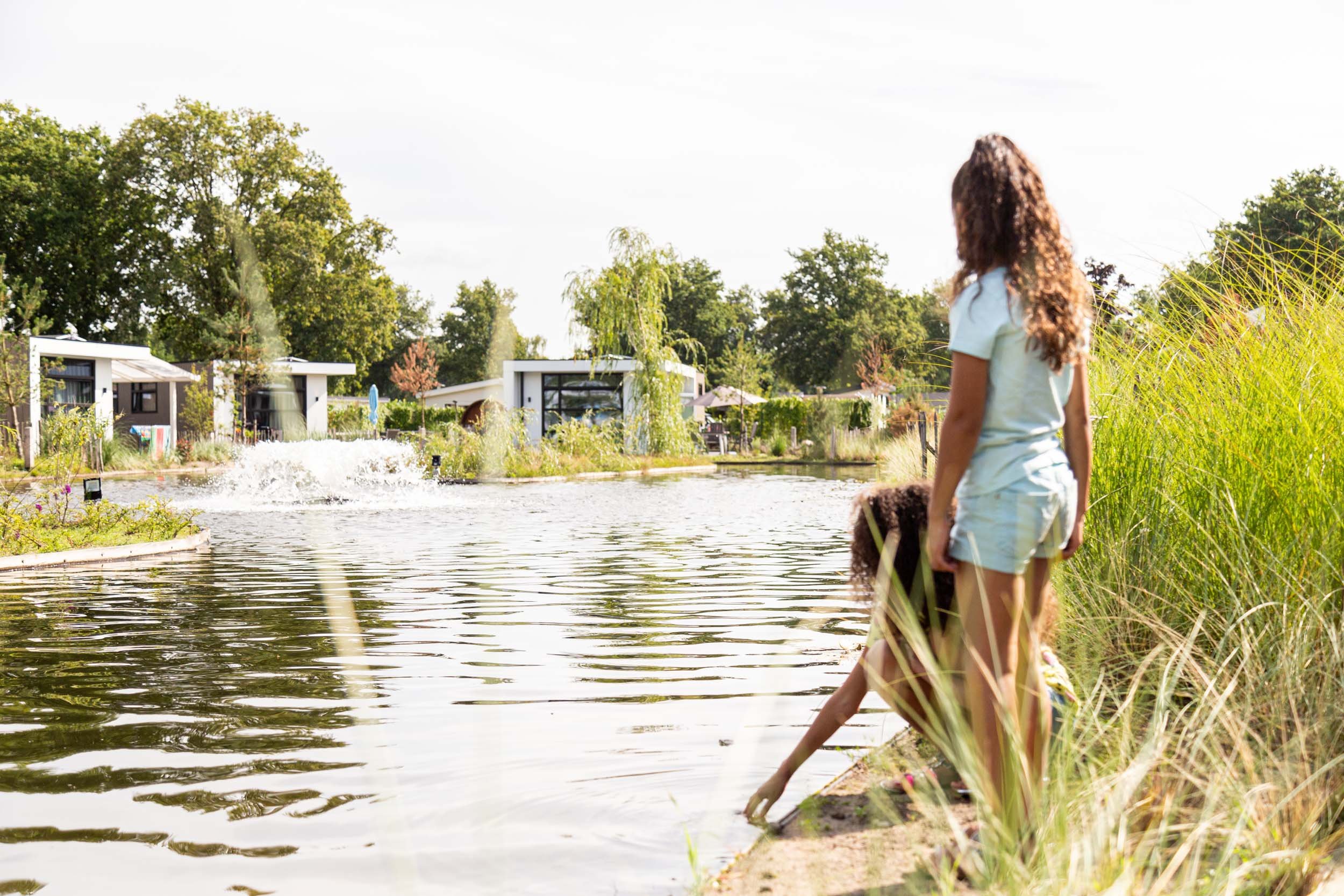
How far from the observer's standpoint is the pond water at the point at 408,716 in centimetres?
377

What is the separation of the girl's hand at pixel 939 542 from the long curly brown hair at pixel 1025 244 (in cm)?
46

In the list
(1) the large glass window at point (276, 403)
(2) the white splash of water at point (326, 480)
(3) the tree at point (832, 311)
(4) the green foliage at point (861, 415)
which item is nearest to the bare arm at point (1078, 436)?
(2) the white splash of water at point (326, 480)

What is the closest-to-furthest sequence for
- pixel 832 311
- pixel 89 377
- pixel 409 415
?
1. pixel 89 377
2. pixel 409 415
3. pixel 832 311

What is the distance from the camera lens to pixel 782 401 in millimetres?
45531

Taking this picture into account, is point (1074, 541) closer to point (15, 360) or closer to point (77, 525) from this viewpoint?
point (77, 525)

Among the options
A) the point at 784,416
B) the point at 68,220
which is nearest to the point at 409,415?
the point at 68,220

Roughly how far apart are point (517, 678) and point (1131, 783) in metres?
4.25

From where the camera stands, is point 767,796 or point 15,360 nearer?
point 767,796

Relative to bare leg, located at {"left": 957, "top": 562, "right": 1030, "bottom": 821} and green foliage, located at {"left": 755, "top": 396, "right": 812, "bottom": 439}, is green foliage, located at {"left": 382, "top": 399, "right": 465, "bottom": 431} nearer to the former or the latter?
green foliage, located at {"left": 755, "top": 396, "right": 812, "bottom": 439}

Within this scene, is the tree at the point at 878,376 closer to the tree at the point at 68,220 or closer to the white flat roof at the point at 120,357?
A: the white flat roof at the point at 120,357

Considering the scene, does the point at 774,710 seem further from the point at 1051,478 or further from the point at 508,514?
the point at 508,514

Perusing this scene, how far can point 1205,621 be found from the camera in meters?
4.38

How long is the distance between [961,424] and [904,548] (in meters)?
0.83

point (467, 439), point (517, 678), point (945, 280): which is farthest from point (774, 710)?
point (467, 439)
